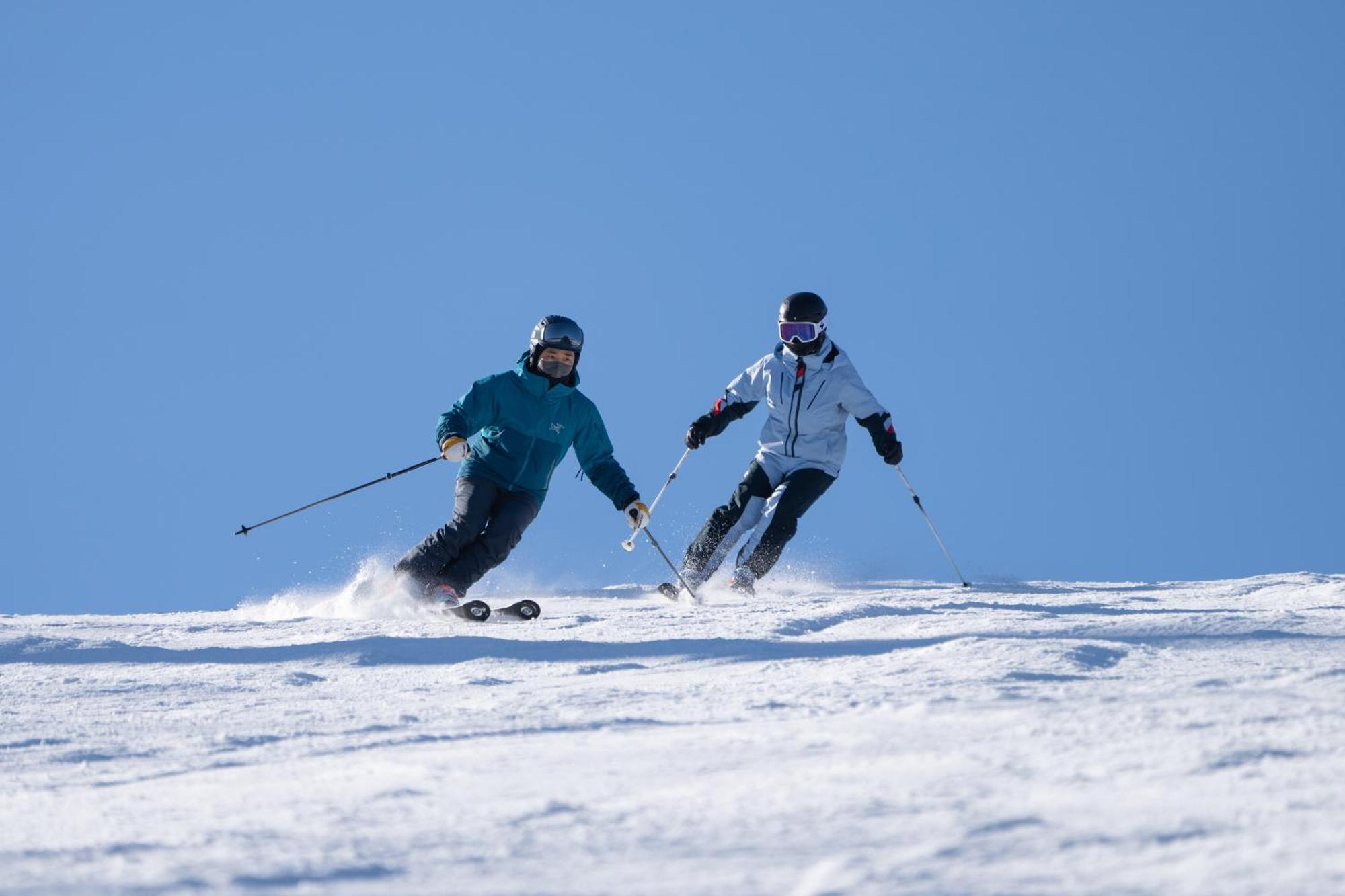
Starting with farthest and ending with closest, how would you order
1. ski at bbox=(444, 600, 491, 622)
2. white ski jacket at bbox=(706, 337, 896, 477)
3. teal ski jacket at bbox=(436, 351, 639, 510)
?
white ski jacket at bbox=(706, 337, 896, 477), teal ski jacket at bbox=(436, 351, 639, 510), ski at bbox=(444, 600, 491, 622)

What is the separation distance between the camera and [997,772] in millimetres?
2104

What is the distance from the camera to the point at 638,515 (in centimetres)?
741

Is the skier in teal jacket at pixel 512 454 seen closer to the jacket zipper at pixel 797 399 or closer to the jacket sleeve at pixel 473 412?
the jacket sleeve at pixel 473 412

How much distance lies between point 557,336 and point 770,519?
6.49 ft

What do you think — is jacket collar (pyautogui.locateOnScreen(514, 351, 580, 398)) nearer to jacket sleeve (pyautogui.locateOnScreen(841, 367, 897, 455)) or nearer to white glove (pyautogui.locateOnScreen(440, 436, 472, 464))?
white glove (pyautogui.locateOnScreen(440, 436, 472, 464))

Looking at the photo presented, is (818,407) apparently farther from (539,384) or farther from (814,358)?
(539,384)

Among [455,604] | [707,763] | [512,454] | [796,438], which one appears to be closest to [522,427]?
[512,454]

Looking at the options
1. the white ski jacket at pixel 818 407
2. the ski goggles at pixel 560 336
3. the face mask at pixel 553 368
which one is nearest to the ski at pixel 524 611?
the face mask at pixel 553 368

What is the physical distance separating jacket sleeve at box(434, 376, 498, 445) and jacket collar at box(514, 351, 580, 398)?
17 centimetres

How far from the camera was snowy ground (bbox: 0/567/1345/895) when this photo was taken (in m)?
1.66

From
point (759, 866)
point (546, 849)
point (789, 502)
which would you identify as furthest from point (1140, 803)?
point (789, 502)

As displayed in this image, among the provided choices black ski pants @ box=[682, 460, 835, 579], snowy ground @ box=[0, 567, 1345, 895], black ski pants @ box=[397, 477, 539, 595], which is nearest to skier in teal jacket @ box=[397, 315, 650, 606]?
black ski pants @ box=[397, 477, 539, 595]

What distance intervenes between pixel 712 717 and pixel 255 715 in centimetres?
132

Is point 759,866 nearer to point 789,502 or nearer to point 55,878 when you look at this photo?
point 55,878
